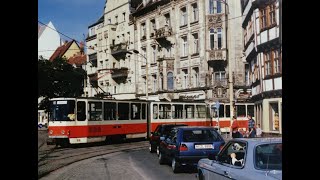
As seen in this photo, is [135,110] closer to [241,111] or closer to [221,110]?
[221,110]

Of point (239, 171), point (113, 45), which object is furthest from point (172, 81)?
point (239, 171)

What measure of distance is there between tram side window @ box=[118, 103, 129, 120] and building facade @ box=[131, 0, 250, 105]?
12083 millimetres

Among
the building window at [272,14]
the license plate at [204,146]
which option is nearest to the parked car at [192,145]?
the license plate at [204,146]

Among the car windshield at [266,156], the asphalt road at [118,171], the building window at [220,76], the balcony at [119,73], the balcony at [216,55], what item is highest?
the balcony at [216,55]

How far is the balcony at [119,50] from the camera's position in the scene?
4666cm

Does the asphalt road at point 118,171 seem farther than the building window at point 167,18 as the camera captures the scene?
No

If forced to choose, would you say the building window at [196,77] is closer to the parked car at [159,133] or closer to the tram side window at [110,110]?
the tram side window at [110,110]

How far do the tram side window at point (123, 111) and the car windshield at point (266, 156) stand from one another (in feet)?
63.7

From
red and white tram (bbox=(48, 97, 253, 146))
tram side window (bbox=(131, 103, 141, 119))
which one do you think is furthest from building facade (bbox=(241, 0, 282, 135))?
tram side window (bbox=(131, 103, 141, 119))

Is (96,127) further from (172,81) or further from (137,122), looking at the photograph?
(172,81)

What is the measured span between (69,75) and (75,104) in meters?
8.02

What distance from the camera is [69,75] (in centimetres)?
2964

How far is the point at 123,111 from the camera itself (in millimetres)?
24984
